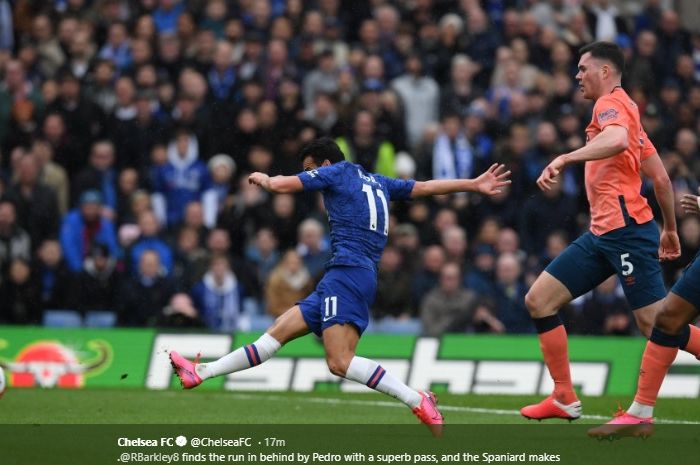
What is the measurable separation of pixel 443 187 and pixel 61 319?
8.29m

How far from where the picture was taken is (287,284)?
18.6 meters

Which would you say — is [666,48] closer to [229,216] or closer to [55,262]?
[229,216]

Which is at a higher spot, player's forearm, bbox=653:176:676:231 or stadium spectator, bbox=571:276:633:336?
player's forearm, bbox=653:176:676:231

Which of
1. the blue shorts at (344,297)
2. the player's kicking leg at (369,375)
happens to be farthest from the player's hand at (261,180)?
the player's kicking leg at (369,375)

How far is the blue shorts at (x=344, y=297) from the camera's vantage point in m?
11.0

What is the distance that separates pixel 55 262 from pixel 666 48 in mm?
10721

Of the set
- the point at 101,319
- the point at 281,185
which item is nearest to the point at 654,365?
the point at 281,185

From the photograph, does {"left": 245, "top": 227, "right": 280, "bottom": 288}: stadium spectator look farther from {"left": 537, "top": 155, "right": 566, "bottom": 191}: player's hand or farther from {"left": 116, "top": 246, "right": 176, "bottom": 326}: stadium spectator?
{"left": 537, "top": 155, "right": 566, "bottom": 191}: player's hand

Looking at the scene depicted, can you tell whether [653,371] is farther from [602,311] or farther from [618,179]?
[602,311]

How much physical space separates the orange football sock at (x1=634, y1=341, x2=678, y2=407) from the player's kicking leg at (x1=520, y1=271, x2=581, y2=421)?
79cm

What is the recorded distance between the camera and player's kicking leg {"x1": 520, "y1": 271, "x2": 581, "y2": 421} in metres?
11.1

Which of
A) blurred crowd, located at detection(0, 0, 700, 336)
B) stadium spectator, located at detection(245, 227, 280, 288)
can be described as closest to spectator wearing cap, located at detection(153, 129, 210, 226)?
blurred crowd, located at detection(0, 0, 700, 336)
